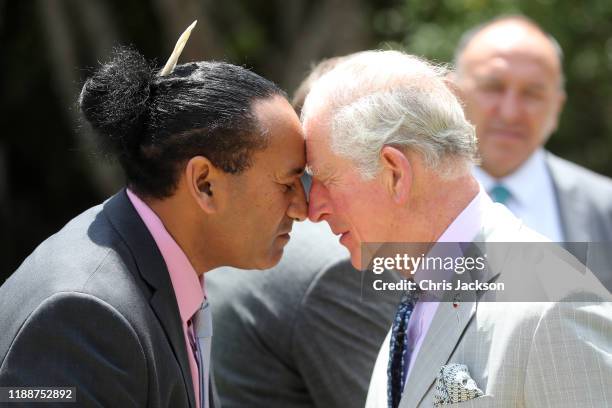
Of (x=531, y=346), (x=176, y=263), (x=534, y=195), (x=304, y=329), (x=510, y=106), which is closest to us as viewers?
(x=531, y=346)

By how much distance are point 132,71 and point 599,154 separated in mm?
7070

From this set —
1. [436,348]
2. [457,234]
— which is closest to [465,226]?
[457,234]

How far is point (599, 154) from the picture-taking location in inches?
348

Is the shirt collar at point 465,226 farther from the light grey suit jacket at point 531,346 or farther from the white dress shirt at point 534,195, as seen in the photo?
the white dress shirt at point 534,195

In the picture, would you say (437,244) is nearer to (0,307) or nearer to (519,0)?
(0,307)

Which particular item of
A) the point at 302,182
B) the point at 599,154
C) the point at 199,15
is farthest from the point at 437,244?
the point at 599,154

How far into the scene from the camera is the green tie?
16.9ft

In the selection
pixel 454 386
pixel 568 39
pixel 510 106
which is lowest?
pixel 454 386

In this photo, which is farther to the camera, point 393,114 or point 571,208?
point 571,208

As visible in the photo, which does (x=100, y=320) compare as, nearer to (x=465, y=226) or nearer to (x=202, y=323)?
(x=202, y=323)

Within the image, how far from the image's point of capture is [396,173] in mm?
2641

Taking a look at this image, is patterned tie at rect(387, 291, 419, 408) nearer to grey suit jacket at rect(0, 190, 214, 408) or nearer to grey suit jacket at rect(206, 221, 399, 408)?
grey suit jacket at rect(206, 221, 399, 408)

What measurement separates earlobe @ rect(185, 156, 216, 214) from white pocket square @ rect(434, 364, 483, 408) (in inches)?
34.1

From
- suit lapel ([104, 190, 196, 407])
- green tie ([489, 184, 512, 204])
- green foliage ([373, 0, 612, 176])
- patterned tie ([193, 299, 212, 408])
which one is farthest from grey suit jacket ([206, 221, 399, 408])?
green foliage ([373, 0, 612, 176])
